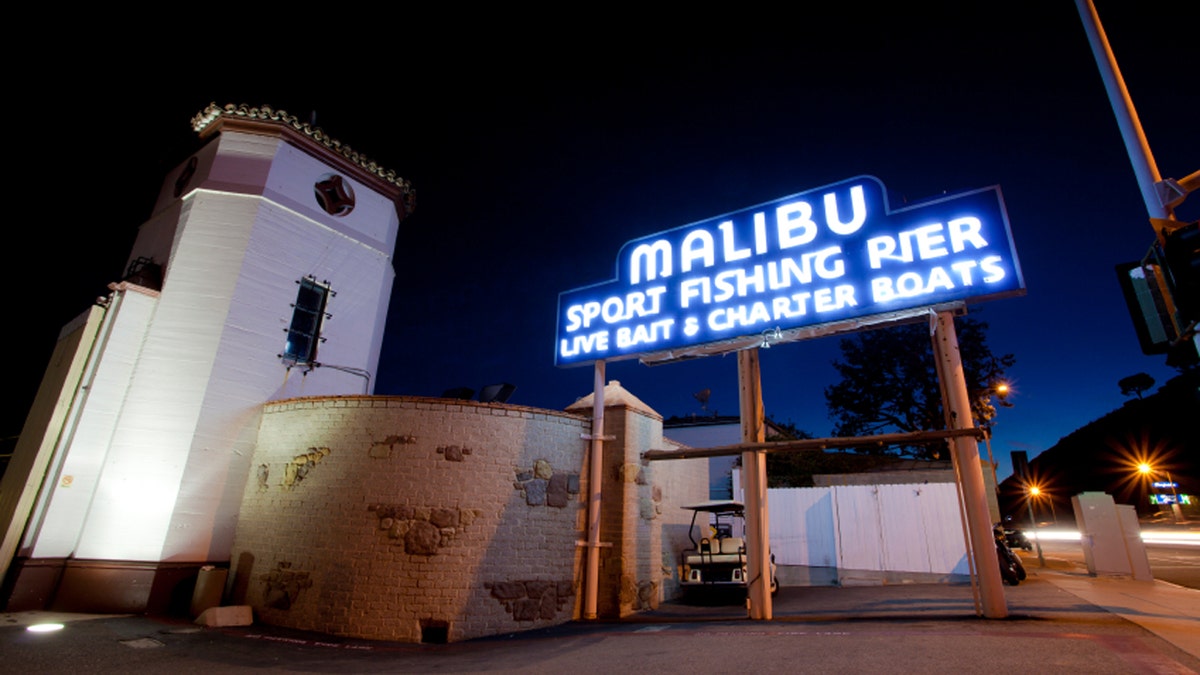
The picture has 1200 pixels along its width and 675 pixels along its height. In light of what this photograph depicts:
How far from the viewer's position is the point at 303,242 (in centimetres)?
A: 1194

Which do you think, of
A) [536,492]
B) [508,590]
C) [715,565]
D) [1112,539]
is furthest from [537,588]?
[1112,539]

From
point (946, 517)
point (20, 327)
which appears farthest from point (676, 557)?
point (20, 327)

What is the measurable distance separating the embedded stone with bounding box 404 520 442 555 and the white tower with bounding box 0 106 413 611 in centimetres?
437

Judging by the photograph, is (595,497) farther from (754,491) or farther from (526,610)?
(754,491)

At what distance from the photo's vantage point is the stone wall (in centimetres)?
783

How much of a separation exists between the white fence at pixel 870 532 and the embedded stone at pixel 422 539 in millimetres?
8066

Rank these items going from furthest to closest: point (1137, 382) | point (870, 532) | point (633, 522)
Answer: point (1137, 382)
point (870, 532)
point (633, 522)

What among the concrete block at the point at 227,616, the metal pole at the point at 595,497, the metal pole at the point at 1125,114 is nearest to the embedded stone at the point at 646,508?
the metal pole at the point at 595,497

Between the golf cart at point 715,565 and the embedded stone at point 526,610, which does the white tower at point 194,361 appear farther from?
the golf cart at point 715,565

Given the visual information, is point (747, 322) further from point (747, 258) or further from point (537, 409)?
point (537, 409)

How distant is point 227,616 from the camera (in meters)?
8.30

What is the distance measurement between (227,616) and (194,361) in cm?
474

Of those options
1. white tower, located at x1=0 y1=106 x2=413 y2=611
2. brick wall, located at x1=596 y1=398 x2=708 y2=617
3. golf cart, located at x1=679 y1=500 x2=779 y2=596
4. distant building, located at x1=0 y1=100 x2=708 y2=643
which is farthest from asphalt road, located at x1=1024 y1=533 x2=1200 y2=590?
white tower, located at x1=0 y1=106 x2=413 y2=611

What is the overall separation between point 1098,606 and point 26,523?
1753 cm
